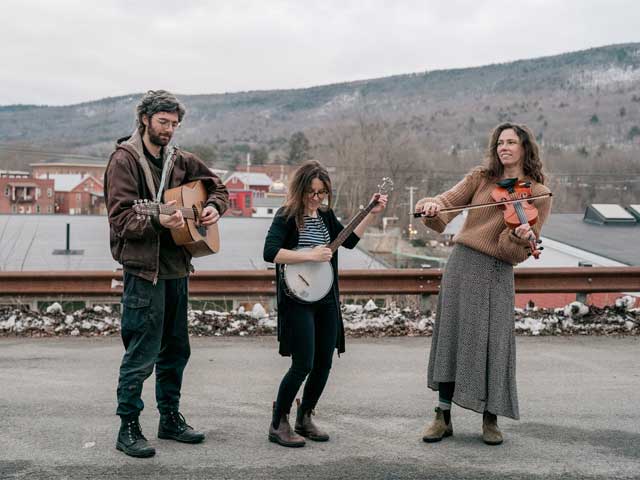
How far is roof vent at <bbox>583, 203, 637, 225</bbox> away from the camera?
36.1 meters

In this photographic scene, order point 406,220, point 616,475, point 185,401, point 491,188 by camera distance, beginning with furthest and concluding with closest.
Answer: point 406,220 → point 185,401 → point 491,188 → point 616,475

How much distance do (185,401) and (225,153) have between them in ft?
443

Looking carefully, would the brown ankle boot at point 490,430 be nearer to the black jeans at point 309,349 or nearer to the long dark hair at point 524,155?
the black jeans at point 309,349

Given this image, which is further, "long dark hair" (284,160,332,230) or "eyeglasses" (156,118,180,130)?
"long dark hair" (284,160,332,230)

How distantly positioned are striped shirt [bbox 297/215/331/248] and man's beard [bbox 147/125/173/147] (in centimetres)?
98

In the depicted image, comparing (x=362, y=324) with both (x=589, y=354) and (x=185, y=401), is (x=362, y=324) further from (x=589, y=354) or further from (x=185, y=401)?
(x=185, y=401)

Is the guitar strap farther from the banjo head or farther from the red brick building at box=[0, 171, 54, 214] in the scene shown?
the red brick building at box=[0, 171, 54, 214]

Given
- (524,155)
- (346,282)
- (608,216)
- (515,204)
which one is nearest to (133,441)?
(515,204)

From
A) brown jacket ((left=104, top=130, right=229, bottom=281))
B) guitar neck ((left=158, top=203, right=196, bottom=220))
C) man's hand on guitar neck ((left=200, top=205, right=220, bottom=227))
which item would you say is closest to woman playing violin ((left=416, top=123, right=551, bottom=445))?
man's hand on guitar neck ((left=200, top=205, right=220, bottom=227))

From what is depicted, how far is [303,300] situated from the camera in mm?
5008

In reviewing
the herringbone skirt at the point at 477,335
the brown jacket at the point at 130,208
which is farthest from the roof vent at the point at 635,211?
the brown jacket at the point at 130,208

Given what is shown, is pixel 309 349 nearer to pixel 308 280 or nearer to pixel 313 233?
pixel 308 280

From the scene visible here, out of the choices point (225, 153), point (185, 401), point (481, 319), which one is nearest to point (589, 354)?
point (481, 319)

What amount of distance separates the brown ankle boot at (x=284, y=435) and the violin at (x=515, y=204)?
153 cm
